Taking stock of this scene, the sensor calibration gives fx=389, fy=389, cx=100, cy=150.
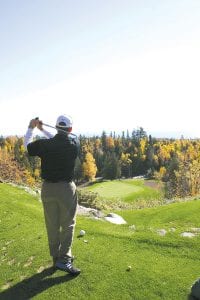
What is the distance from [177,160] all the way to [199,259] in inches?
4802

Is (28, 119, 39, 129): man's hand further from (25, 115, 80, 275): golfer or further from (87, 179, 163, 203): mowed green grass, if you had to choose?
(87, 179, 163, 203): mowed green grass

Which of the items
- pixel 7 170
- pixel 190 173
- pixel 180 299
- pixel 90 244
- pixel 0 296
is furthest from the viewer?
pixel 190 173

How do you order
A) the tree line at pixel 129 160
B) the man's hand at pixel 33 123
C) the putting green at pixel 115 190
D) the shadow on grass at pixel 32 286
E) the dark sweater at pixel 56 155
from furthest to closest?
the tree line at pixel 129 160 → the putting green at pixel 115 190 → the man's hand at pixel 33 123 → the dark sweater at pixel 56 155 → the shadow on grass at pixel 32 286

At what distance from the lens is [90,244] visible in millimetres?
12391

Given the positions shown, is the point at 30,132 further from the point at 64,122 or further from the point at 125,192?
the point at 125,192

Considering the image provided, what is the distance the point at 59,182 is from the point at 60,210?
747mm

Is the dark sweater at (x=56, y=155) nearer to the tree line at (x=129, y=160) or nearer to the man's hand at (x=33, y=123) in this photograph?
the man's hand at (x=33, y=123)

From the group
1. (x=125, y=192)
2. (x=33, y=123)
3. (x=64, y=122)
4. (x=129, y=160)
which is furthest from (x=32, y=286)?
(x=129, y=160)

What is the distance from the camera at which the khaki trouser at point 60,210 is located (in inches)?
387

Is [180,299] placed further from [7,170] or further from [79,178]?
[79,178]

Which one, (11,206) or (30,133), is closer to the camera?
(30,133)

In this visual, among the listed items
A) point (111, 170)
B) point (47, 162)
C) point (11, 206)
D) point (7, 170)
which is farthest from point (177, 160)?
point (47, 162)

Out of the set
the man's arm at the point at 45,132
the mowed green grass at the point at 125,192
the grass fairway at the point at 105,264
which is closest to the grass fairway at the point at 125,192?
the mowed green grass at the point at 125,192

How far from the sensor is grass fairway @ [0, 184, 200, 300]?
940cm
